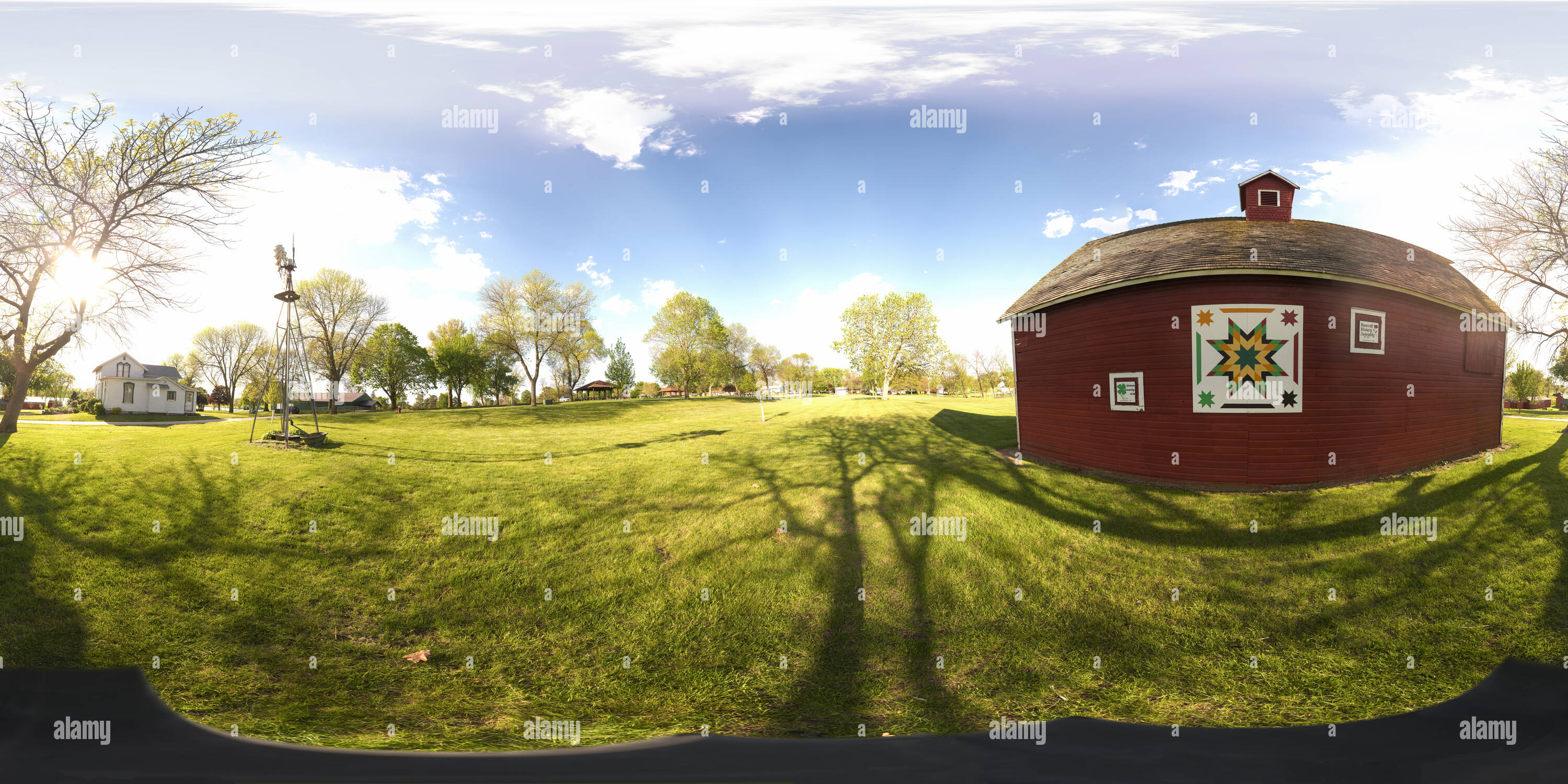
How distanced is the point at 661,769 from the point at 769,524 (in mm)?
4083

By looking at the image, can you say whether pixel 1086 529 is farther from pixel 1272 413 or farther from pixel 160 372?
pixel 160 372

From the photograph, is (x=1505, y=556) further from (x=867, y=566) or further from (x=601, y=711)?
(x=601, y=711)

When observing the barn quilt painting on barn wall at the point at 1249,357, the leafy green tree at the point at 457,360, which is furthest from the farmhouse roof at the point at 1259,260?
the leafy green tree at the point at 457,360

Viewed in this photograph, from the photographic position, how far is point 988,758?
147 inches

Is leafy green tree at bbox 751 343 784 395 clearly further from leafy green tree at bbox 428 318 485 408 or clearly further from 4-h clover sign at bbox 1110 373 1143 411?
4-h clover sign at bbox 1110 373 1143 411

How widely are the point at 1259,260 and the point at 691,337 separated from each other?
94.8 ft

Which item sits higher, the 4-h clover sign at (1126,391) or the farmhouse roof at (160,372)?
the farmhouse roof at (160,372)

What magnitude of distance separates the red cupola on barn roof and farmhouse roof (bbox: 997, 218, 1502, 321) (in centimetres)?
55

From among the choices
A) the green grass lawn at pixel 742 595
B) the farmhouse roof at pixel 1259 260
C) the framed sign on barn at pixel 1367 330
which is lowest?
the green grass lawn at pixel 742 595

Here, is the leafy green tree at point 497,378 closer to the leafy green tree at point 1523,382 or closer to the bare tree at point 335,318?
the bare tree at point 335,318

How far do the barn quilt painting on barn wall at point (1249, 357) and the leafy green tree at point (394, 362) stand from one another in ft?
146

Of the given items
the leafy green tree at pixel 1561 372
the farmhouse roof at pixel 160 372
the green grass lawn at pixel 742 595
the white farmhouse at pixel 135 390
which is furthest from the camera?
the farmhouse roof at pixel 160 372

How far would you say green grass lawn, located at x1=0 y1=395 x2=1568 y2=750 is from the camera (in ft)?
14.2

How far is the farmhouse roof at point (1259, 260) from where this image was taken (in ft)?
30.4
